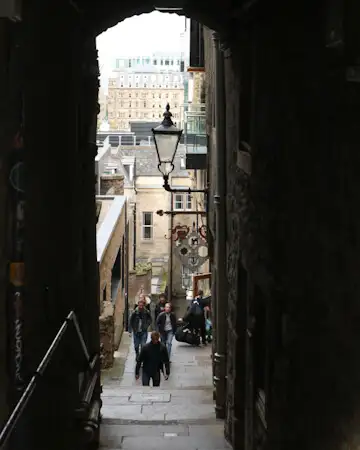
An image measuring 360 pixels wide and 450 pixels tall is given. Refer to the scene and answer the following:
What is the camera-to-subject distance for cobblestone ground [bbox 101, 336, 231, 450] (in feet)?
29.1

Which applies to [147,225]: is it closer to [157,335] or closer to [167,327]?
[167,327]

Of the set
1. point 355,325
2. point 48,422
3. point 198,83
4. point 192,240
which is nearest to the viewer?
point 355,325

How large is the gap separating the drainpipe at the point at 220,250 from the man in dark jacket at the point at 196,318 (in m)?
3.45

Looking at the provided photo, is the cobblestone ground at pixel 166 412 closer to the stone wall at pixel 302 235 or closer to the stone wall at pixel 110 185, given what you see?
the stone wall at pixel 302 235

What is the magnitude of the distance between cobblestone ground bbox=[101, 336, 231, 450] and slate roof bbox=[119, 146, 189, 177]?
31.5 meters

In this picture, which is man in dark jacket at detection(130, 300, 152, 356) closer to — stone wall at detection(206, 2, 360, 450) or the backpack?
the backpack

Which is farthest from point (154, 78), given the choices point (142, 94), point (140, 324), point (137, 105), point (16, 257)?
point (16, 257)

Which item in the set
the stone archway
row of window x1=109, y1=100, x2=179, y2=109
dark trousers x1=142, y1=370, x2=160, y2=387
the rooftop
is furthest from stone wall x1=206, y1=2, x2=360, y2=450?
row of window x1=109, y1=100, x2=179, y2=109

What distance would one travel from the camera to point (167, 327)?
13.4 m

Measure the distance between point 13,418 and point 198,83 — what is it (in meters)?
16.9

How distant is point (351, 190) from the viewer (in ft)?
17.0

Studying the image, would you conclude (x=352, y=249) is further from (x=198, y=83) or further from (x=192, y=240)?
→ (x=198, y=83)

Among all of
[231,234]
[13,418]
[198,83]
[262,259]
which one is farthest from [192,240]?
[13,418]

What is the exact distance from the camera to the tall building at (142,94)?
11075cm
